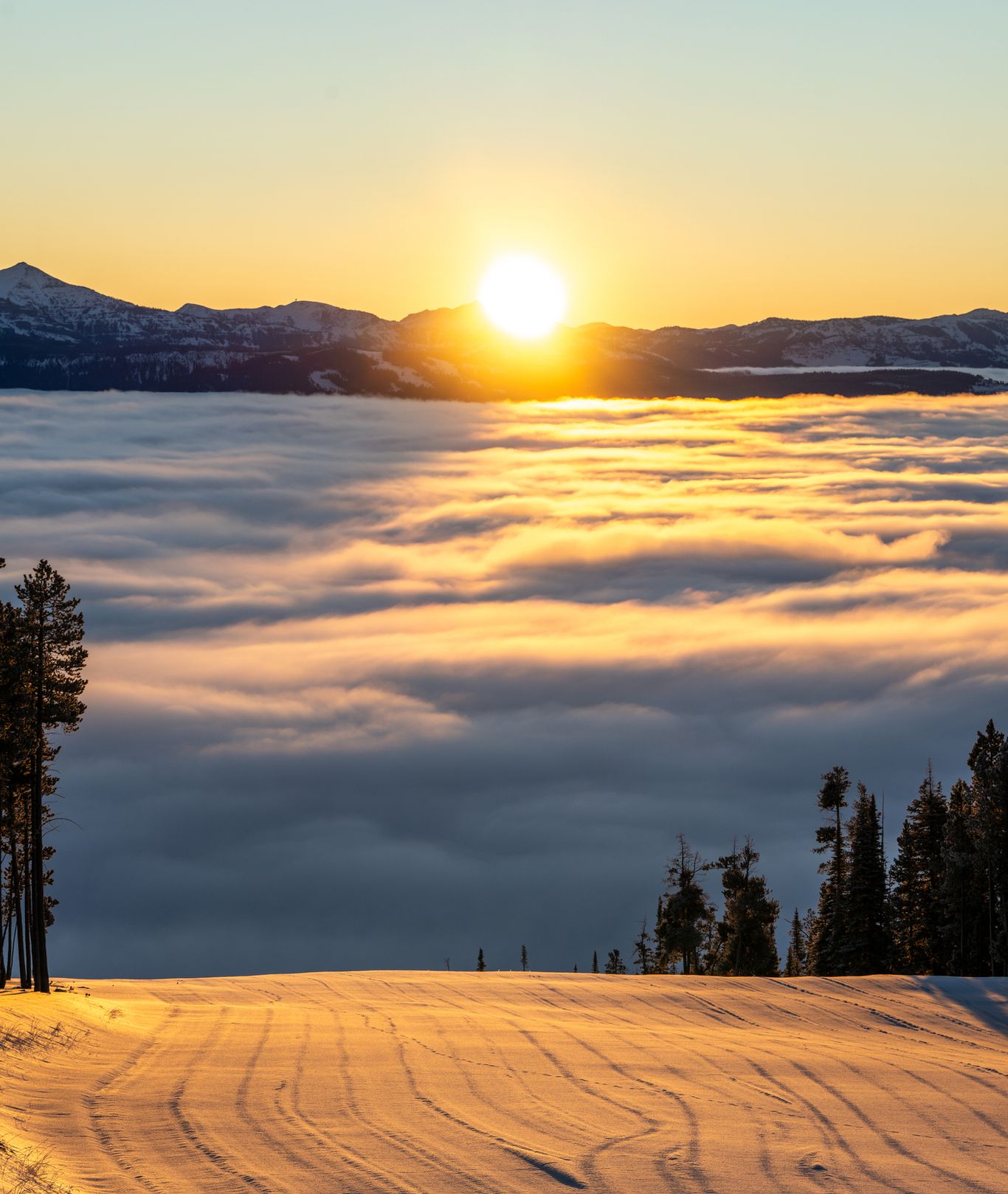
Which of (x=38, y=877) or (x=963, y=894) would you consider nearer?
(x=38, y=877)

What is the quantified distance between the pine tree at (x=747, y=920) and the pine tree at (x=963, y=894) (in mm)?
9166

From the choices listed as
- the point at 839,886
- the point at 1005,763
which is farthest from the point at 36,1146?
the point at 839,886

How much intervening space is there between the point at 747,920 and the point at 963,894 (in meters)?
11.5

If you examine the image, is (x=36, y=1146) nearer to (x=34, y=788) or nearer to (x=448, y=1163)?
(x=448, y=1163)

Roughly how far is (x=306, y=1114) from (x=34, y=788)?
24.1 m

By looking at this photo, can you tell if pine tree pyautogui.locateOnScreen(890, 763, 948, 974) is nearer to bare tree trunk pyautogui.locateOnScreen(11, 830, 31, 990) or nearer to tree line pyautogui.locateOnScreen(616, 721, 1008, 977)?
tree line pyautogui.locateOnScreen(616, 721, 1008, 977)

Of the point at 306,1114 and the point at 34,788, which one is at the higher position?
the point at 34,788

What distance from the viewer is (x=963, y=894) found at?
235 ft

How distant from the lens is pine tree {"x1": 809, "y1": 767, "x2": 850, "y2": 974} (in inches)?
2953

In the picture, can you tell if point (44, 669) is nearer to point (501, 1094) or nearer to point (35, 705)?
point (35, 705)

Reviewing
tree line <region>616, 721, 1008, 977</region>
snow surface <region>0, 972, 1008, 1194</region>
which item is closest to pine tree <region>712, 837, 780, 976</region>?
tree line <region>616, 721, 1008, 977</region>

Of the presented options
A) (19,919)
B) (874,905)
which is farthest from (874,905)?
(19,919)

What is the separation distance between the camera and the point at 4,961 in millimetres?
52281

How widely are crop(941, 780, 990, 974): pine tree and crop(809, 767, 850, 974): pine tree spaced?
5.55m
